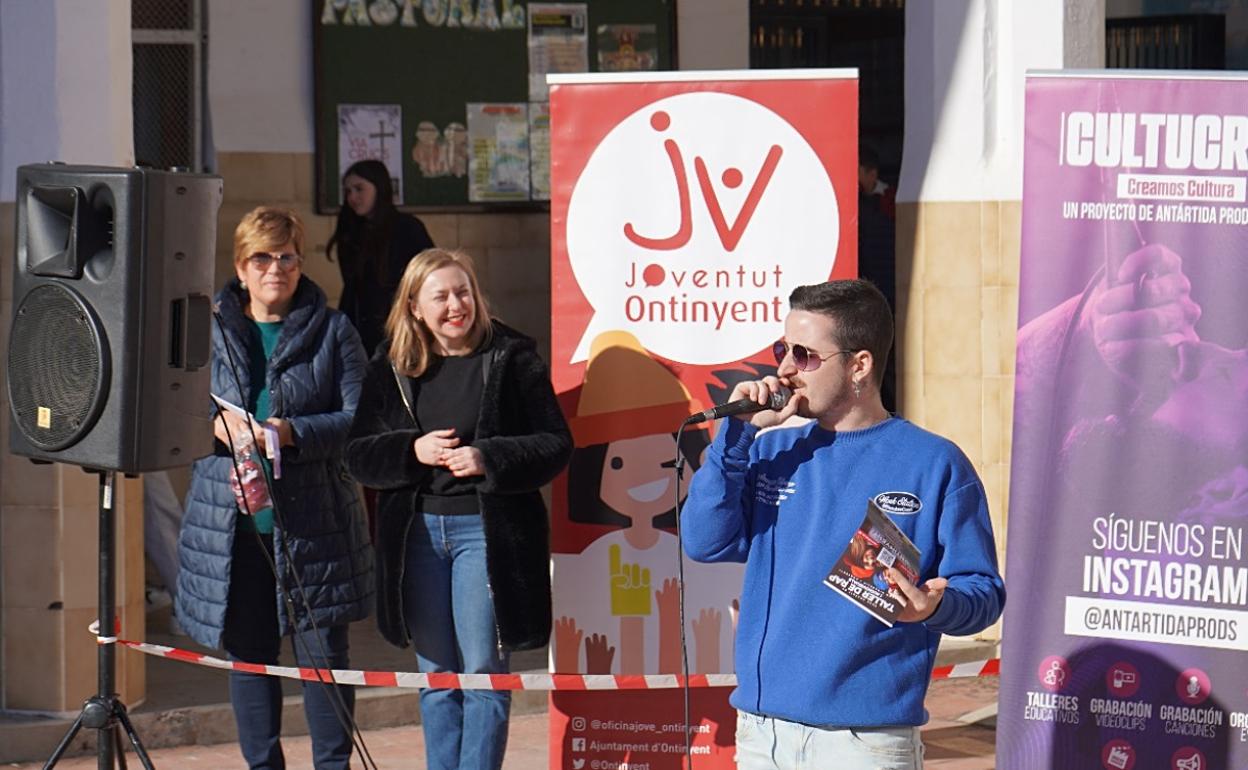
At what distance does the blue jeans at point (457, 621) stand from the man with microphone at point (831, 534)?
160 centimetres

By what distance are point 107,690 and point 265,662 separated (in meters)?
0.81

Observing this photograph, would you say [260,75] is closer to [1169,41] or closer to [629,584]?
[629,584]

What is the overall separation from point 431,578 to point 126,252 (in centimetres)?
130

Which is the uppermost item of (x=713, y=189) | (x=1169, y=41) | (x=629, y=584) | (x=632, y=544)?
(x=1169, y=41)

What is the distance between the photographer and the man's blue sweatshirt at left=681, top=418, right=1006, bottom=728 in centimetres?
370

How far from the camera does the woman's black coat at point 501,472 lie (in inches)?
209

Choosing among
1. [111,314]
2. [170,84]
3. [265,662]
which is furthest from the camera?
[170,84]

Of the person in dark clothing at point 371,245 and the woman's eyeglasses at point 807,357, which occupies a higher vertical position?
the person in dark clothing at point 371,245

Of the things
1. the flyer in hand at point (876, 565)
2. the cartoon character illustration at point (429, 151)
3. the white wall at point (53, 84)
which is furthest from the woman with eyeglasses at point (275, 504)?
the cartoon character illustration at point (429, 151)

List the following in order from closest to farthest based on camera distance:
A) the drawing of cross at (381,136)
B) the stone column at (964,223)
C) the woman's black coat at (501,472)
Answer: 1. the woman's black coat at (501,472)
2. the stone column at (964,223)
3. the drawing of cross at (381,136)

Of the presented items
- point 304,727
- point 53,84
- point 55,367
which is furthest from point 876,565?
point 53,84

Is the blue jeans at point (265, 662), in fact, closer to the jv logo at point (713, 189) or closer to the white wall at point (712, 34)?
the jv logo at point (713, 189)

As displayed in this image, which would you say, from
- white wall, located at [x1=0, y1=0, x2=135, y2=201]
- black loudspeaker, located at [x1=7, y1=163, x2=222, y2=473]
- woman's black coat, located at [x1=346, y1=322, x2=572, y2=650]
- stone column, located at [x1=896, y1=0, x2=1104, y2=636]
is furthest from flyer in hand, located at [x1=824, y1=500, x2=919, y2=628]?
white wall, located at [x1=0, y1=0, x2=135, y2=201]

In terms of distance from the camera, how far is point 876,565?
3496 mm
